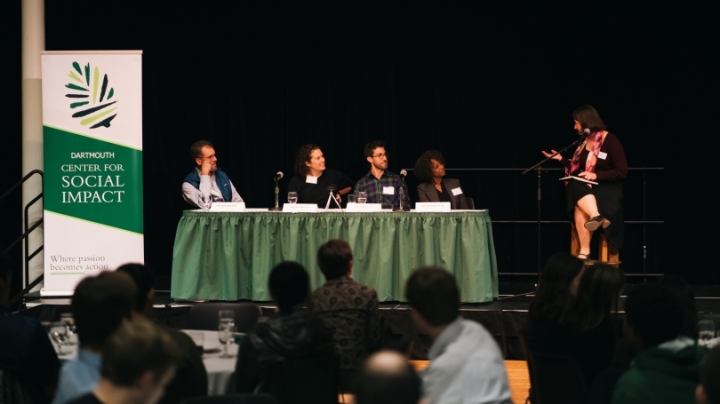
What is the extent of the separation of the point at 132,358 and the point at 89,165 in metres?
5.18

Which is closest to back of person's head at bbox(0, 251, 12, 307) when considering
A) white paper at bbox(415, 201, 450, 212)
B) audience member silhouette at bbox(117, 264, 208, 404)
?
audience member silhouette at bbox(117, 264, 208, 404)

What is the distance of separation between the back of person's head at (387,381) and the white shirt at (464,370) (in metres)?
0.92

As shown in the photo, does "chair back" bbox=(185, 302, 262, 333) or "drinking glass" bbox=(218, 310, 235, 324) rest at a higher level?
"drinking glass" bbox=(218, 310, 235, 324)

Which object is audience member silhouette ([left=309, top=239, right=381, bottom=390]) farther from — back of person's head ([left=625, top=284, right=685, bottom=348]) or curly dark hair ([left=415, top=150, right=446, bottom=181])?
curly dark hair ([left=415, top=150, right=446, bottom=181])

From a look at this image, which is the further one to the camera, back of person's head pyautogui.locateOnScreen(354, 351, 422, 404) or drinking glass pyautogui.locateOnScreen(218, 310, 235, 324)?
drinking glass pyautogui.locateOnScreen(218, 310, 235, 324)

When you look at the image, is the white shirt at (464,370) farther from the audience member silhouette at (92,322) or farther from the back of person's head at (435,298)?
the audience member silhouette at (92,322)

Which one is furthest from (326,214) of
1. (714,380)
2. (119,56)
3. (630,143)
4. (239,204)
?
(714,380)

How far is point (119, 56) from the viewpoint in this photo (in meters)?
7.16

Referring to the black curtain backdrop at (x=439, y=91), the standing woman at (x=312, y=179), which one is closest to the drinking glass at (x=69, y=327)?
the standing woman at (x=312, y=179)

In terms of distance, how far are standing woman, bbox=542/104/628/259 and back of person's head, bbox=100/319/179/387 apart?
5.98m

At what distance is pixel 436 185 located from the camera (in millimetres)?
8438

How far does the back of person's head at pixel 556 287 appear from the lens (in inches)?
164

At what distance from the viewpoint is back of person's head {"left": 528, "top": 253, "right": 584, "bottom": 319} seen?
4.17 meters

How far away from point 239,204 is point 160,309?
97cm
